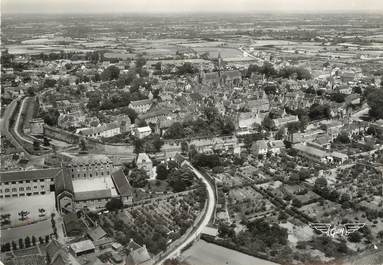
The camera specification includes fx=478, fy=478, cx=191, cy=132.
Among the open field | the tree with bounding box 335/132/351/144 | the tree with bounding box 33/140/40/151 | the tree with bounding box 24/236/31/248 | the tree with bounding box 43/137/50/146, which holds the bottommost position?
the tree with bounding box 43/137/50/146

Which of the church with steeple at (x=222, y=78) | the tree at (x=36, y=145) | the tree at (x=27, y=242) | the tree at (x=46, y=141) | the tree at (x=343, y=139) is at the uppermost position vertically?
the church with steeple at (x=222, y=78)

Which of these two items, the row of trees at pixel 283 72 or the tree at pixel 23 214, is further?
the row of trees at pixel 283 72

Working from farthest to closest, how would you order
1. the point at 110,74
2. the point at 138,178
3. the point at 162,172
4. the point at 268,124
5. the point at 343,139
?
the point at 110,74 < the point at 268,124 < the point at 343,139 < the point at 162,172 < the point at 138,178

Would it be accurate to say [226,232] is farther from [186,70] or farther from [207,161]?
[186,70]

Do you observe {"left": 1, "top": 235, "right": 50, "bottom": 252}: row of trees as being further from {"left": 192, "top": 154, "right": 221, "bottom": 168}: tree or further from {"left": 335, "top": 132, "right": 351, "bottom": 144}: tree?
{"left": 335, "top": 132, "right": 351, "bottom": 144}: tree

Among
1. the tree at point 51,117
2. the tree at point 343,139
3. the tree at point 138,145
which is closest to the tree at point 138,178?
the tree at point 138,145

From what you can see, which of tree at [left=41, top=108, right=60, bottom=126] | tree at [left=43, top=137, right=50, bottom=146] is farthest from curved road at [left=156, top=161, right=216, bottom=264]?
tree at [left=41, top=108, right=60, bottom=126]

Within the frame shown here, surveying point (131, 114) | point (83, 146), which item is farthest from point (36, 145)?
point (131, 114)

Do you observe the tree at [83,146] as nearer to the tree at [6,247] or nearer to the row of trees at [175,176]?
the row of trees at [175,176]

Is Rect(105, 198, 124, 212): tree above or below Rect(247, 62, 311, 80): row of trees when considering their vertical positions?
below
